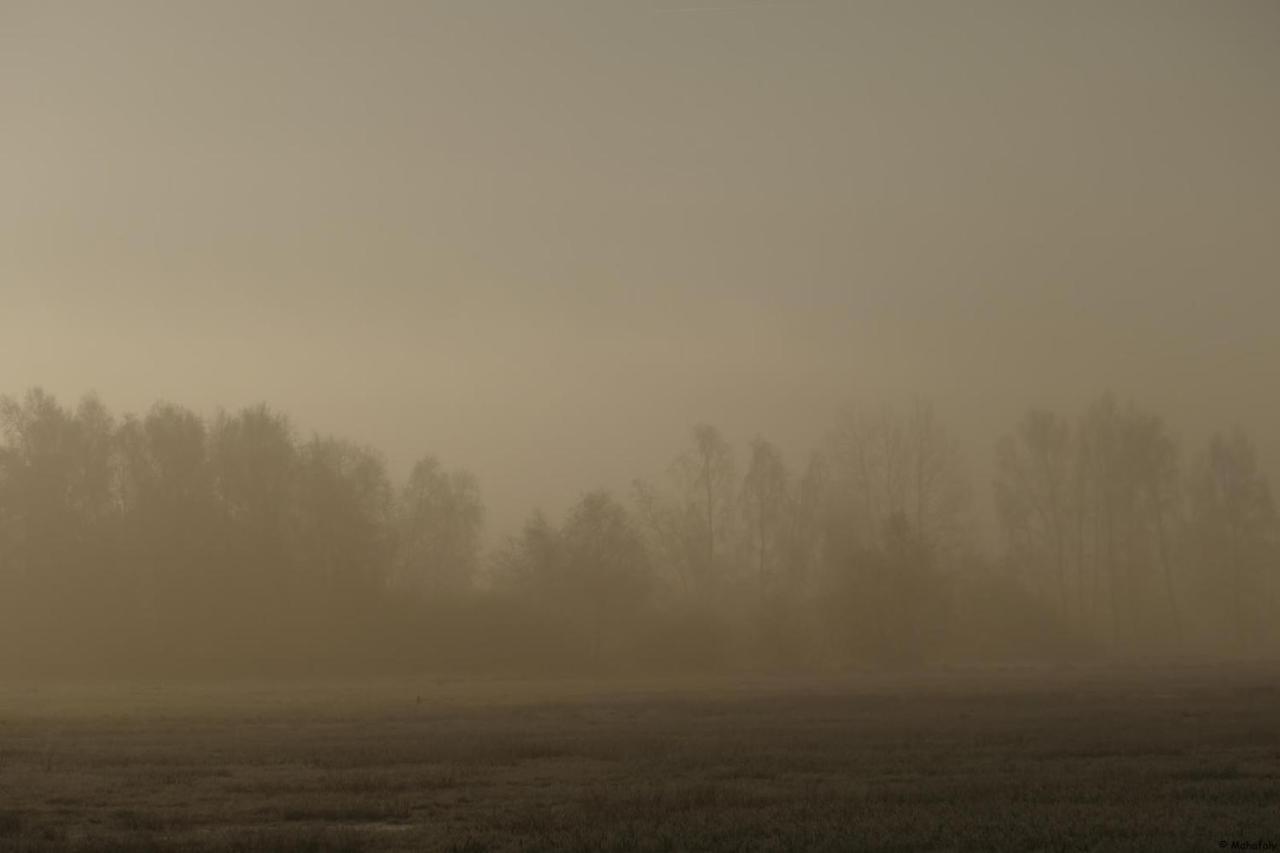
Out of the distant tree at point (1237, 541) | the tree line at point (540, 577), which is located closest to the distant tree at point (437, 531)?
the tree line at point (540, 577)

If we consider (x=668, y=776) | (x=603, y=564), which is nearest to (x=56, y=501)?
(x=603, y=564)

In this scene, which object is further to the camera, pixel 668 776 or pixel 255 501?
pixel 255 501

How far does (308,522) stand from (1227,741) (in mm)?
92578

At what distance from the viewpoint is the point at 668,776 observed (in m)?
28.9

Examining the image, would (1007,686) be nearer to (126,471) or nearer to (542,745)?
(542,745)

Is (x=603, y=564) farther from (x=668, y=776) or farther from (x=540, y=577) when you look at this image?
(x=668, y=776)

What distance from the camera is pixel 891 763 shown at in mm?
29750

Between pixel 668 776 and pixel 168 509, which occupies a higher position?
pixel 168 509

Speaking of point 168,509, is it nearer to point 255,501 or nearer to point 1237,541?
point 255,501

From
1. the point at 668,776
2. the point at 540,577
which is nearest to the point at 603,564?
the point at 540,577

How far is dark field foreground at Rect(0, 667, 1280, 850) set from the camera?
69.8ft

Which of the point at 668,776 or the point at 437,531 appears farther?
the point at 437,531

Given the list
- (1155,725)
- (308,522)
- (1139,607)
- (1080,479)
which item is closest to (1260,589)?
(1139,607)

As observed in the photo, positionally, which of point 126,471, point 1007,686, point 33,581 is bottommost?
point 1007,686
